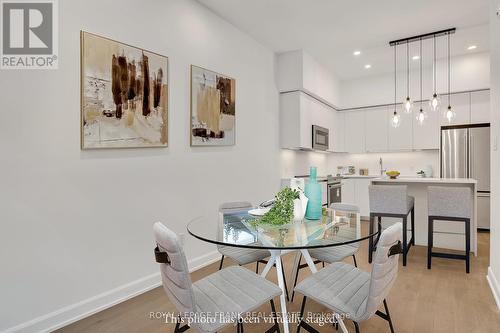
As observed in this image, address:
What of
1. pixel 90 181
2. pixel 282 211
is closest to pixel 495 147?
pixel 282 211

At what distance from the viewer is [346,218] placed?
221cm

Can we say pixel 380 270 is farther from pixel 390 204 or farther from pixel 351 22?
pixel 351 22

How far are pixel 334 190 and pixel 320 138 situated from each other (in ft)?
3.61

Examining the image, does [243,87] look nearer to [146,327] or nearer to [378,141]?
[146,327]

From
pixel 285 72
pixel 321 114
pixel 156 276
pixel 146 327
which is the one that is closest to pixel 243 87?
pixel 285 72

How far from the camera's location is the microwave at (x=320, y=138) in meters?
5.08

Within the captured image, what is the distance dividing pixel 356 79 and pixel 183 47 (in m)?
4.41

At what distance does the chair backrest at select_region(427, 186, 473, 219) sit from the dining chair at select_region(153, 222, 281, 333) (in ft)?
8.42

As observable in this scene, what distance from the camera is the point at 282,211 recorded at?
198cm

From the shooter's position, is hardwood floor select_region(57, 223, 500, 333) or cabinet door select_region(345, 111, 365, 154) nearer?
hardwood floor select_region(57, 223, 500, 333)

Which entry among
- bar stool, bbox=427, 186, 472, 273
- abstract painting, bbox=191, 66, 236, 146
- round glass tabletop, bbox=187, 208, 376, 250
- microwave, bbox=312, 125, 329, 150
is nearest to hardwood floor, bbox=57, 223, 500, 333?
bar stool, bbox=427, 186, 472, 273

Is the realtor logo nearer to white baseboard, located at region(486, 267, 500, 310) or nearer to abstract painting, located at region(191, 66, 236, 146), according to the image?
abstract painting, located at region(191, 66, 236, 146)

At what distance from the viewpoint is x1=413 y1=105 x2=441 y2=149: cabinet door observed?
5383 mm

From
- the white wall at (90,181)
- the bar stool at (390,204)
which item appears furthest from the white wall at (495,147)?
the white wall at (90,181)
